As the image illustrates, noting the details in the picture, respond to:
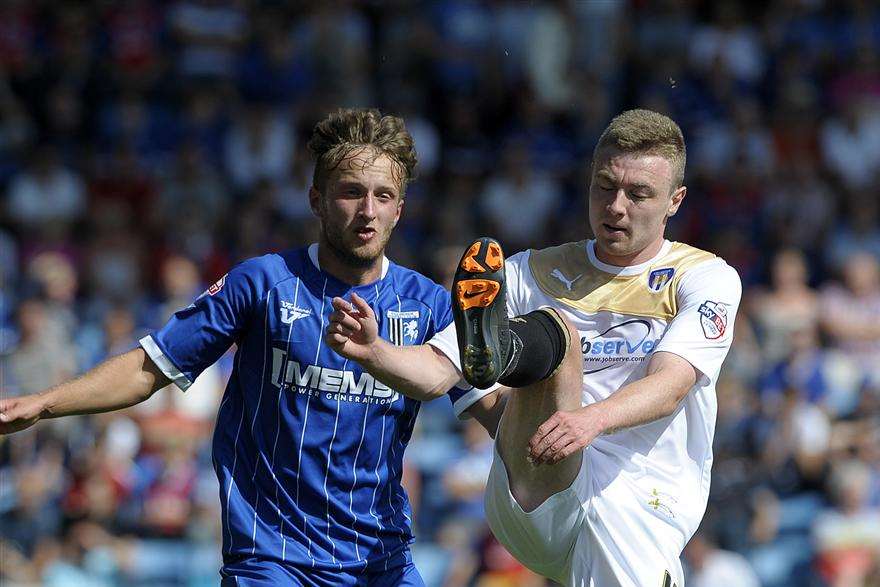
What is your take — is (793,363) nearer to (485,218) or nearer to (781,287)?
(781,287)

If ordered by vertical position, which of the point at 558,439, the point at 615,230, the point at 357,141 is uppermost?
the point at 357,141

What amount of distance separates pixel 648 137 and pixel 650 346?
0.80 metres

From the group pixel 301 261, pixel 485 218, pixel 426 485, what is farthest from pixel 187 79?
pixel 301 261

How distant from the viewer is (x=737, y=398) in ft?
38.5

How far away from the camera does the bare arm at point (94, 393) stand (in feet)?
15.7

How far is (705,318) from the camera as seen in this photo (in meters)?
5.19

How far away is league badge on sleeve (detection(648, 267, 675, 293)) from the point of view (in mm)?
5375

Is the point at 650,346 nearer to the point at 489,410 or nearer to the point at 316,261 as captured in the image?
the point at 489,410

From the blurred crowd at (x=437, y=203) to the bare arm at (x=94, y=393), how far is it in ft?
18.8

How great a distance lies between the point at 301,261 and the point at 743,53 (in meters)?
10.7

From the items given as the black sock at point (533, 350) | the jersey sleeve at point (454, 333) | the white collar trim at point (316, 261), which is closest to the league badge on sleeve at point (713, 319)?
the black sock at point (533, 350)

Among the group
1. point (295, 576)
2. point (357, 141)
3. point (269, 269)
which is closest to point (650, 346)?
point (357, 141)

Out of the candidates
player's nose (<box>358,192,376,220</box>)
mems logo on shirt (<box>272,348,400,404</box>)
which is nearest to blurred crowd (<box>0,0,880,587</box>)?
mems logo on shirt (<box>272,348,400,404</box>)

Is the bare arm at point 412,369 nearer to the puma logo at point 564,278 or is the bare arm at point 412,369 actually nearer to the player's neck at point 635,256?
the puma logo at point 564,278
